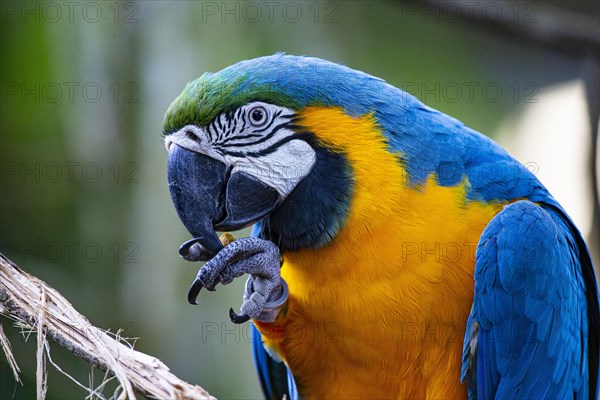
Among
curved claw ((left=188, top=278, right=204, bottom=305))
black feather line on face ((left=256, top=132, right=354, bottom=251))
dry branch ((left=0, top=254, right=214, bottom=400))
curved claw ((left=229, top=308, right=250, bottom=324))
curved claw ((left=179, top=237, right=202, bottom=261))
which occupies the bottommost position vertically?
curved claw ((left=229, top=308, right=250, bottom=324))

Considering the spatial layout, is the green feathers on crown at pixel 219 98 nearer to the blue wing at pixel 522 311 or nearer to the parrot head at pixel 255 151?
the parrot head at pixel 255 151

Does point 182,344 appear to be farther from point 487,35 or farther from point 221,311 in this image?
point 487,35

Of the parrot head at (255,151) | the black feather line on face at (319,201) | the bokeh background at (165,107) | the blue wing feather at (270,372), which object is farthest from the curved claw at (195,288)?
the bokeh background at (165,107)

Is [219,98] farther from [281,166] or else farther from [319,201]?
[319,201]

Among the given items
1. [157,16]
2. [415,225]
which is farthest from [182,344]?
[415,225]

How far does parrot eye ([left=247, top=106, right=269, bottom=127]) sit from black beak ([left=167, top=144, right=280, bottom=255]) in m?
0.14

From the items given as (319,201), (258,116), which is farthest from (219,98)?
(319,201)

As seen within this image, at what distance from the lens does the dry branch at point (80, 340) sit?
1.37m

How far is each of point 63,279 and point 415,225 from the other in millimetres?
1983

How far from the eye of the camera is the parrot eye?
1888 mm

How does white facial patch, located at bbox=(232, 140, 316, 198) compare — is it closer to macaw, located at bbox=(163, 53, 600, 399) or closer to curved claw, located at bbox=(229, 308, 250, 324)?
macaw, located at bbox=(163, 53, 600, 399)

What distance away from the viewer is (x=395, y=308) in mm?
1992

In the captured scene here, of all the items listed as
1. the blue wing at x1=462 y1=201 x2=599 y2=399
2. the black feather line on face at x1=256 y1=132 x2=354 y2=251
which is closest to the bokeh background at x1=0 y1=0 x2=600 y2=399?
the blue wing at x1=462 y1=201 x2=599 y2=399

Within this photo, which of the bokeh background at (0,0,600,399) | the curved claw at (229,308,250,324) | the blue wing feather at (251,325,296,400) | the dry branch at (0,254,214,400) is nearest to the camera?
the dry branch at (0,254,214,400)
